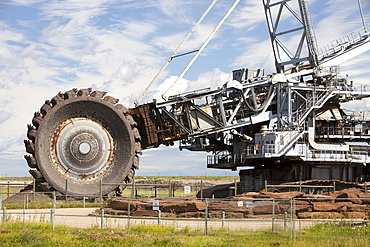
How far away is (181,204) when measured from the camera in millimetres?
27000

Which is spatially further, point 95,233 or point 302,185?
point 302,185

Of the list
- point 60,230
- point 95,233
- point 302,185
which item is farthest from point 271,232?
point 302,185

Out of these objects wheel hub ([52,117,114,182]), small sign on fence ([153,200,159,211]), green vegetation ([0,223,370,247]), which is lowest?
green vegetation ([0,223,370,247])

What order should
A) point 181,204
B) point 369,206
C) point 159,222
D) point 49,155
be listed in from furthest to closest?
point 49,155
point 369,206
point 181,204
point 159,222

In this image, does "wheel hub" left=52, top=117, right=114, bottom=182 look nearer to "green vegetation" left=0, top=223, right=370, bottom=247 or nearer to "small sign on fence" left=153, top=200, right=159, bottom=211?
"small sign on fence" left=153, top=200, right=159, bottom=211

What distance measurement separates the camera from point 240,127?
4362 cm

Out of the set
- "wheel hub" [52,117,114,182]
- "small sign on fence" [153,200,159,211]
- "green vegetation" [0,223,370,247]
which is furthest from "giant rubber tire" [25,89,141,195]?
"green vegetation" [0,223,370,247]

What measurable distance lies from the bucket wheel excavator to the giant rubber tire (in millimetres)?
70

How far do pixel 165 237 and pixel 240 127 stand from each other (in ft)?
79.7

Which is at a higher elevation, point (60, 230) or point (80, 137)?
point (80, 137)

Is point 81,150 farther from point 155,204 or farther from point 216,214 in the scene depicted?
point 216,214

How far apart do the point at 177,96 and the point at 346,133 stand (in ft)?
45.9

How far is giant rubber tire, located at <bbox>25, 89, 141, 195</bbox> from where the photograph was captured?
3734cm

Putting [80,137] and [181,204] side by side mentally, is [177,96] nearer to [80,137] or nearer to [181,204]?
[80,137]
